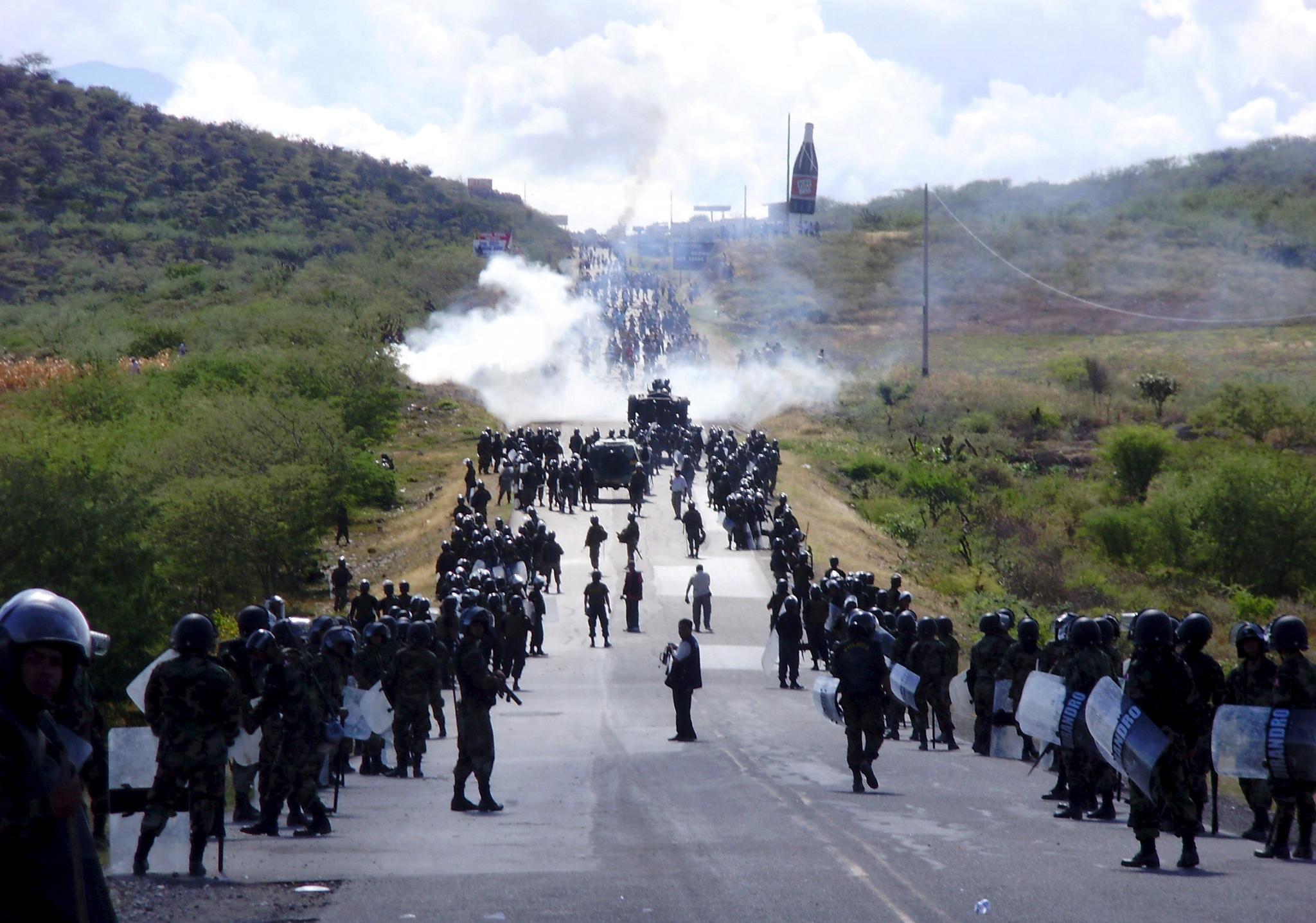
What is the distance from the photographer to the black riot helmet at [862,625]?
496 inches

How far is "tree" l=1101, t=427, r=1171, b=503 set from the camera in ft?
168

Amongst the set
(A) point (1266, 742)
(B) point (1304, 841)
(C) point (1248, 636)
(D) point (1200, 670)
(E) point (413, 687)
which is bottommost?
(B) point (1304, 841)

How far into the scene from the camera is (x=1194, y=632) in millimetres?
9445

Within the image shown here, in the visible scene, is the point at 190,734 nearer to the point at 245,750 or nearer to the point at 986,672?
the point at 245,750

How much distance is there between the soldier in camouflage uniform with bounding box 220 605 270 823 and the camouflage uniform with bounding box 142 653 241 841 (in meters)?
0.89

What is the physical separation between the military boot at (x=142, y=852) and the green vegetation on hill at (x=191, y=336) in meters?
17.4

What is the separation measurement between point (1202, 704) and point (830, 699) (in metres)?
4.76

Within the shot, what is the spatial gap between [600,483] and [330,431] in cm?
946

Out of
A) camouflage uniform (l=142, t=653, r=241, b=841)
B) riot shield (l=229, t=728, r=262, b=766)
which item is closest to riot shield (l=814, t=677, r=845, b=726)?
riot shield (l=229, t=728, r=262, b=766)

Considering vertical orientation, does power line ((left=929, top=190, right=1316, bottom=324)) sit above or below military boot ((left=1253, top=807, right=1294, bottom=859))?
above

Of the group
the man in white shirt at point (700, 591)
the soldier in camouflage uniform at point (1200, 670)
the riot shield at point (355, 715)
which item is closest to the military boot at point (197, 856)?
the riot shield at point (355, 715)

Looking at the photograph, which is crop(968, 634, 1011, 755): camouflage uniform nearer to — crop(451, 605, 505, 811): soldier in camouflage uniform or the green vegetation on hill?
crop(451, 605, 505, 811): soldier in camouflage uniform

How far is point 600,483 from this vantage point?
42500 millimetres

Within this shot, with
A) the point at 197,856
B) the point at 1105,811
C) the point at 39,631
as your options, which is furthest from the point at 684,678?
the point at 39,631
